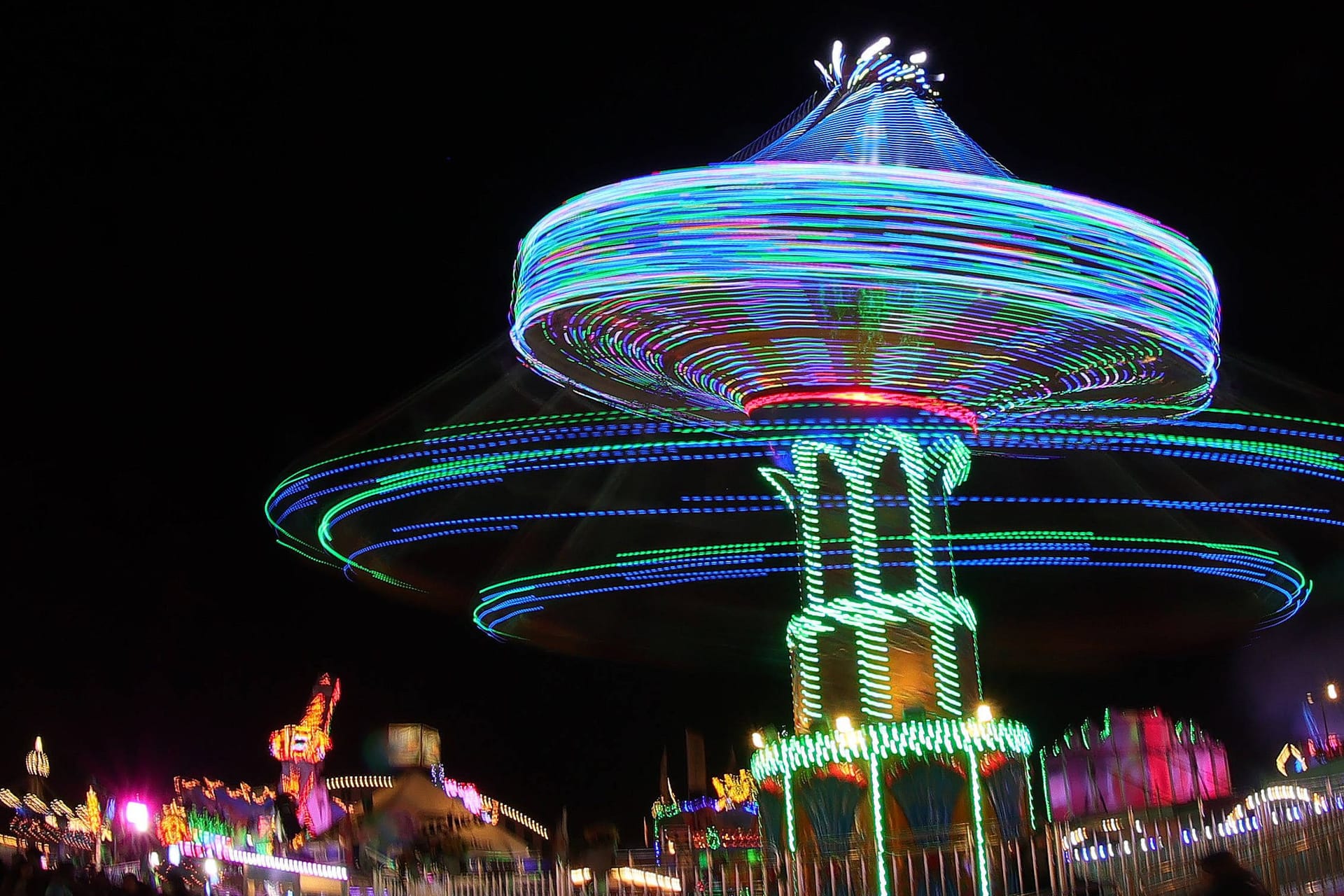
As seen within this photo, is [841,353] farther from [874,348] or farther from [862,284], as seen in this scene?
[862,284]

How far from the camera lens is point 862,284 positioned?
42.9 ft

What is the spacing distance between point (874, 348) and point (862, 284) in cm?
215

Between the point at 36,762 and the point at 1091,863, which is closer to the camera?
the point at 1091,863

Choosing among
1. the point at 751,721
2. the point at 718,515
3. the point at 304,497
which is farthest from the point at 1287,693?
the point at 304,497

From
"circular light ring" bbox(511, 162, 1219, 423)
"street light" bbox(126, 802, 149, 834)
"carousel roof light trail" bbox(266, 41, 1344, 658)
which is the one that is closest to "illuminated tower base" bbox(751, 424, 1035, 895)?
"carousel roof light trail" bbox(266, 41, 1344, 658)

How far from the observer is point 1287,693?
35.1 meters

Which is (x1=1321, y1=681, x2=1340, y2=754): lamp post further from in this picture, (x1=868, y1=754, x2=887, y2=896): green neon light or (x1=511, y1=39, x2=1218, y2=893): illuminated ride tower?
(x1=868, y1=754, x2=887, y2=896): green neon light

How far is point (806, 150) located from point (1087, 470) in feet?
32.8

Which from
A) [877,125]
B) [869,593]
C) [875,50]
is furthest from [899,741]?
[875,50]

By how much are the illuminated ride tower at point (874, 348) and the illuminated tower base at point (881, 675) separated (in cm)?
3

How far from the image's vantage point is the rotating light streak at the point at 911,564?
1888cm

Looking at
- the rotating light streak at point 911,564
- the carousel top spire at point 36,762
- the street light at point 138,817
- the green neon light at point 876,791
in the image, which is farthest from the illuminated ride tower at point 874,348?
the street light at point 138,817

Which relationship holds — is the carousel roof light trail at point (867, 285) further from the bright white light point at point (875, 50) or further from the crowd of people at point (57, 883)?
the crowd of people at point (57, 883)

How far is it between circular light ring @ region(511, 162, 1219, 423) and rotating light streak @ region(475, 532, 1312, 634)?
278cm
